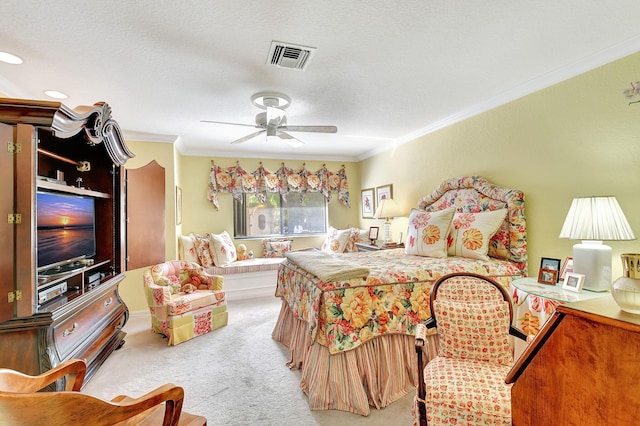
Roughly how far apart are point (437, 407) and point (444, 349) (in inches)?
17.5

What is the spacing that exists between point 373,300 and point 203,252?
3393 mm

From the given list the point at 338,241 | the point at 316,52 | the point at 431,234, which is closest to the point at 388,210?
the point at 338,241

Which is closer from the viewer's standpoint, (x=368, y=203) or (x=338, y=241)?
(x=338, y=241)

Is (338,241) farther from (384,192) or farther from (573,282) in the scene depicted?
(573,282)

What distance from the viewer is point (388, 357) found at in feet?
7.11

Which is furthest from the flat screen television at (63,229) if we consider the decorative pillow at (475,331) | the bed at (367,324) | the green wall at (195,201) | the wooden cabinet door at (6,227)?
the decorative pillow at (475,331)

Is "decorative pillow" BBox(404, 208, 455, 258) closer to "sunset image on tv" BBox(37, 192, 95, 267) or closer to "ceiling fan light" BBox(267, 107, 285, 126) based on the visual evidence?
"ceiling fan light" BBox(267, 107, 285, 126)

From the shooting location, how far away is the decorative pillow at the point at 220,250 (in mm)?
4692

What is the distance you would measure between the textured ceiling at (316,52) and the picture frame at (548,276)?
1581mm

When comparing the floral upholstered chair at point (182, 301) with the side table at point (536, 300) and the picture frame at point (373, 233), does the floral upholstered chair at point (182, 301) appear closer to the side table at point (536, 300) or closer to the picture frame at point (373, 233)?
the picture frame at point (373, 233)

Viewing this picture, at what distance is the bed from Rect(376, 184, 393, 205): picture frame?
223 centimetres

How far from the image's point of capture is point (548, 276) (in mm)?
2146

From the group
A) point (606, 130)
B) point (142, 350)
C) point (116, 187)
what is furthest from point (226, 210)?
point (606, 130)

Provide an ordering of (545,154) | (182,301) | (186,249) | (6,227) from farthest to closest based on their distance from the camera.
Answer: (186,249), (182,301), (545,154), (6,227)
